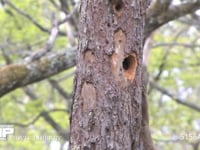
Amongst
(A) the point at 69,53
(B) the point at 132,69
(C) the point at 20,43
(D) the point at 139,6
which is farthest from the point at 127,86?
(C) the point at 20,43

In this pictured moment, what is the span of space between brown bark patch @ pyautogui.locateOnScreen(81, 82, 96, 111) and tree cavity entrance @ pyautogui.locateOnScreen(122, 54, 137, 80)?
16 centimetres

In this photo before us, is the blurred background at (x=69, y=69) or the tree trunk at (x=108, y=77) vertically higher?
the blurred background at (x=69, y=69)

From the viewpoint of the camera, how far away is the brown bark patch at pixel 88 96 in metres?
1.71

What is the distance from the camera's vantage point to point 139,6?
182 centimetres

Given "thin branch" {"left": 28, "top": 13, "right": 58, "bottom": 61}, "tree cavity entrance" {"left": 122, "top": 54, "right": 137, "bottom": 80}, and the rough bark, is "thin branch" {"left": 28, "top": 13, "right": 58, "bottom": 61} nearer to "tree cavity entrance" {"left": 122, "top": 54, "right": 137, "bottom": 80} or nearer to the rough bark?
the rough bark

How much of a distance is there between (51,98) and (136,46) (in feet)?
29.2

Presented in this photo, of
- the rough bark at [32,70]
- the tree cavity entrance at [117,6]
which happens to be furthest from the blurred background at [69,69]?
the tree cavity entrance at [117,6]

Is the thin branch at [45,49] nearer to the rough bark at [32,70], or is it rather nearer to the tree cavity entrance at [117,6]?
the rough bark at [32,70]

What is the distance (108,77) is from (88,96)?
0.36 ft

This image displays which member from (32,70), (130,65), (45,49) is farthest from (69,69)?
(130,65)

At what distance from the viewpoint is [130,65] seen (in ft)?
5.92

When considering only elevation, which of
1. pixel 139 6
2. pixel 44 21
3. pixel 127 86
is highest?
pixel 44 21

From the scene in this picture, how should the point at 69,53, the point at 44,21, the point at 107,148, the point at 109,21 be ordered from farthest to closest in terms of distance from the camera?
the point at 44,21
the point at 69,53
the point at 109,21
the point at 107,148

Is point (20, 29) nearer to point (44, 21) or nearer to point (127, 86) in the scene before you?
point (44, 21)
